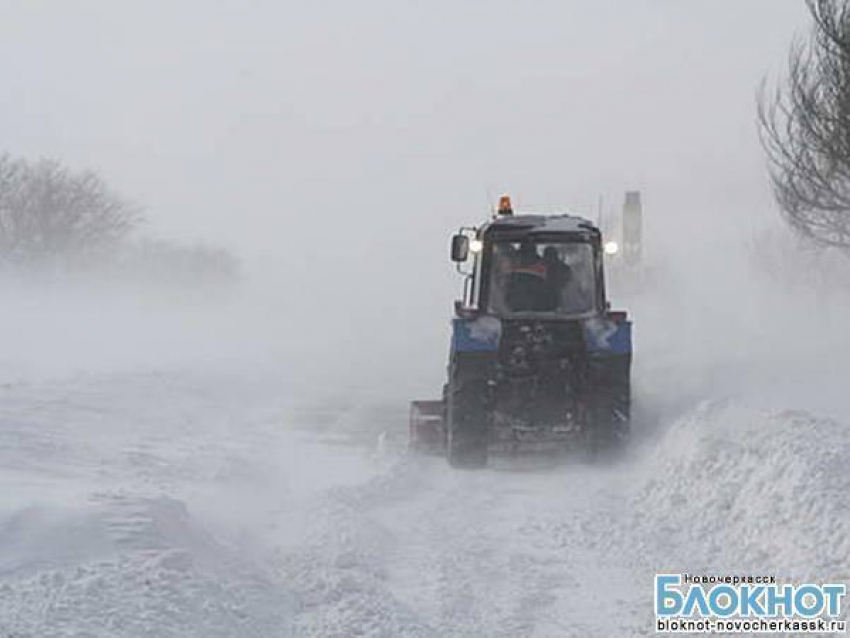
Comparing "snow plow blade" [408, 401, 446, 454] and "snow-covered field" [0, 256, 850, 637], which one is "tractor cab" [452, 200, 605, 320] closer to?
"snow plow blade" [408, 401, 446, 454]

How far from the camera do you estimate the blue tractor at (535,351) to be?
9492mm

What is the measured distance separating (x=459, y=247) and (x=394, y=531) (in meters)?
3.61

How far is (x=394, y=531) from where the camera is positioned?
7023mm

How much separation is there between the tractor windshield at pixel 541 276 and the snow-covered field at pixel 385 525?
66.4 inches

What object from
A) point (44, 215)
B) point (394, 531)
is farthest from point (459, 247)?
point (44, 215)

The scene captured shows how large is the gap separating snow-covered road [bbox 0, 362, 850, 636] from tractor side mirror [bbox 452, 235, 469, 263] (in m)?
2.11

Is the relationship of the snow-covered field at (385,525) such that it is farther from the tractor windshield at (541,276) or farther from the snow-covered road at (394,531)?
the tractor windshield at (541,276)

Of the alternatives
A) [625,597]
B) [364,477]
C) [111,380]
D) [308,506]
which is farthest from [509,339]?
[111,380]

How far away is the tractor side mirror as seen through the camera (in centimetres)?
975

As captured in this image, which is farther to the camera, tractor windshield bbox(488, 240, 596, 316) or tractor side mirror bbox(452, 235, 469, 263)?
tractor windshield bbox(488, 240, 596, 316)

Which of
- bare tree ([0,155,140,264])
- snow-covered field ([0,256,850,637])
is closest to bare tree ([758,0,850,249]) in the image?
snow-covered field ([0,256,850,637])

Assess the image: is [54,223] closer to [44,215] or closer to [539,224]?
[44,215]

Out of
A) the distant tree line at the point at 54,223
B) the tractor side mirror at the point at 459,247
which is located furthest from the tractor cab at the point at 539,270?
the distant tree line at the point at 54,223

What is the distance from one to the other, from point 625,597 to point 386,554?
5.37 feet
